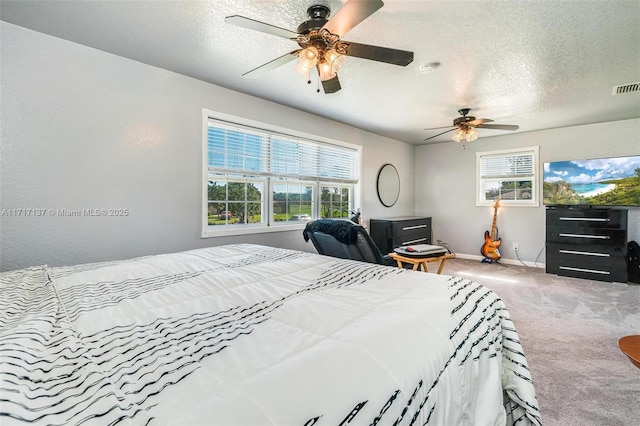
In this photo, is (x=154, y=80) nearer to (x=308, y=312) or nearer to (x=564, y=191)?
(x=308, y=312)

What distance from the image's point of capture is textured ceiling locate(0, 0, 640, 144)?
185 cm

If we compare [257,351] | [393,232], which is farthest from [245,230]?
[257,351]

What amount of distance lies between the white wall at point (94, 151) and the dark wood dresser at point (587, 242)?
4.86m

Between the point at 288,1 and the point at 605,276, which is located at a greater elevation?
the point at 288,1

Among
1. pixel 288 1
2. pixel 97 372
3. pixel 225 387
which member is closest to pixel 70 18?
pixel 288 1

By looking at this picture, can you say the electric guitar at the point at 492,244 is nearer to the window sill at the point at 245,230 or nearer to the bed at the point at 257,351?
the window sill at the point at 245,230

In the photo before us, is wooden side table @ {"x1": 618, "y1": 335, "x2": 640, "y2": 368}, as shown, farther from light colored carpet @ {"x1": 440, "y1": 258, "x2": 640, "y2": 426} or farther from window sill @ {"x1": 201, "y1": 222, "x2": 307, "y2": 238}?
window sill @ {"x1": 201, "y1": 222, "x2": 307, "y2": 238}

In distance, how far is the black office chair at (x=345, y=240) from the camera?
2.47m

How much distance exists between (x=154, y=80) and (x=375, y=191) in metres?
3.74

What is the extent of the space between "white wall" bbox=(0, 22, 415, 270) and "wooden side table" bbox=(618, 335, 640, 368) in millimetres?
3106

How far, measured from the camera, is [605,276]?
4020mm

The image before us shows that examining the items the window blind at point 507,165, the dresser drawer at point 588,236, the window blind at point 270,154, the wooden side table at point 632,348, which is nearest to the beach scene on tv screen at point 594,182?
the window blind at point 507,165

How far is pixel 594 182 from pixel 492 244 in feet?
5.64

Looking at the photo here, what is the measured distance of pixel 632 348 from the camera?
141 cm
